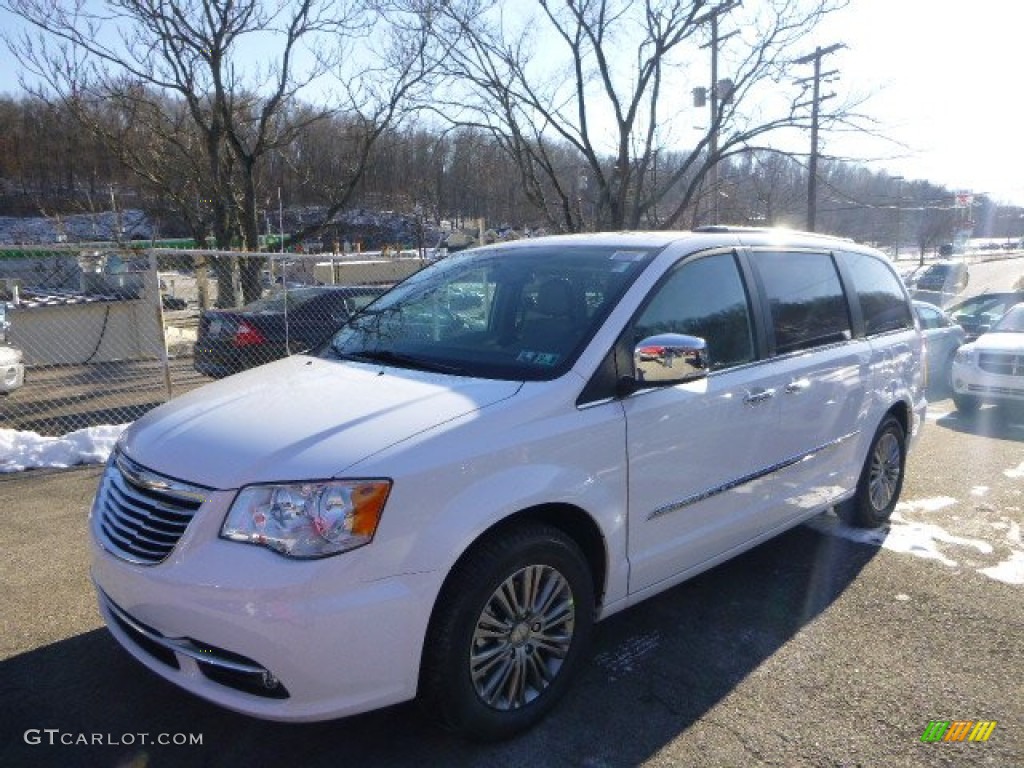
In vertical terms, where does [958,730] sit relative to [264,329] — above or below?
below

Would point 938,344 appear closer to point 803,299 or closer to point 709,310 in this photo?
point 803,299

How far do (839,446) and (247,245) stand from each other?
14.1m

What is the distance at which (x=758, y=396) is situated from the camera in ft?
11.7

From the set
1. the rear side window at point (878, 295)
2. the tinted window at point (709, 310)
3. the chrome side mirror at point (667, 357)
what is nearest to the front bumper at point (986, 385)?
the rear side window at point (878, 295)

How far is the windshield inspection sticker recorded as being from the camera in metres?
2.97

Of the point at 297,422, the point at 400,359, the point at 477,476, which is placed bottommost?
the point at 477,476

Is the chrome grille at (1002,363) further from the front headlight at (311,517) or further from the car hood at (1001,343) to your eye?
the front headlight at (311,517)

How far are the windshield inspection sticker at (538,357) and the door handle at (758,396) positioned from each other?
40.6 inches

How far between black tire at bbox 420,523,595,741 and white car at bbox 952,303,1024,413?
8.08m

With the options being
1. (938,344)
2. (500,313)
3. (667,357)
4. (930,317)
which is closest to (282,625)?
(667,357)

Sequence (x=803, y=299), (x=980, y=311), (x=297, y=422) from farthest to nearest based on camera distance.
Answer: (x=980, y=311) → (x=803, y=299) → (x=297, y=422)

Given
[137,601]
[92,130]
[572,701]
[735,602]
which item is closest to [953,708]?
[735,602]

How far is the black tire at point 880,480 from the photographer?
4.76 m

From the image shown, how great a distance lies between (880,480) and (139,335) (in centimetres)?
1313
